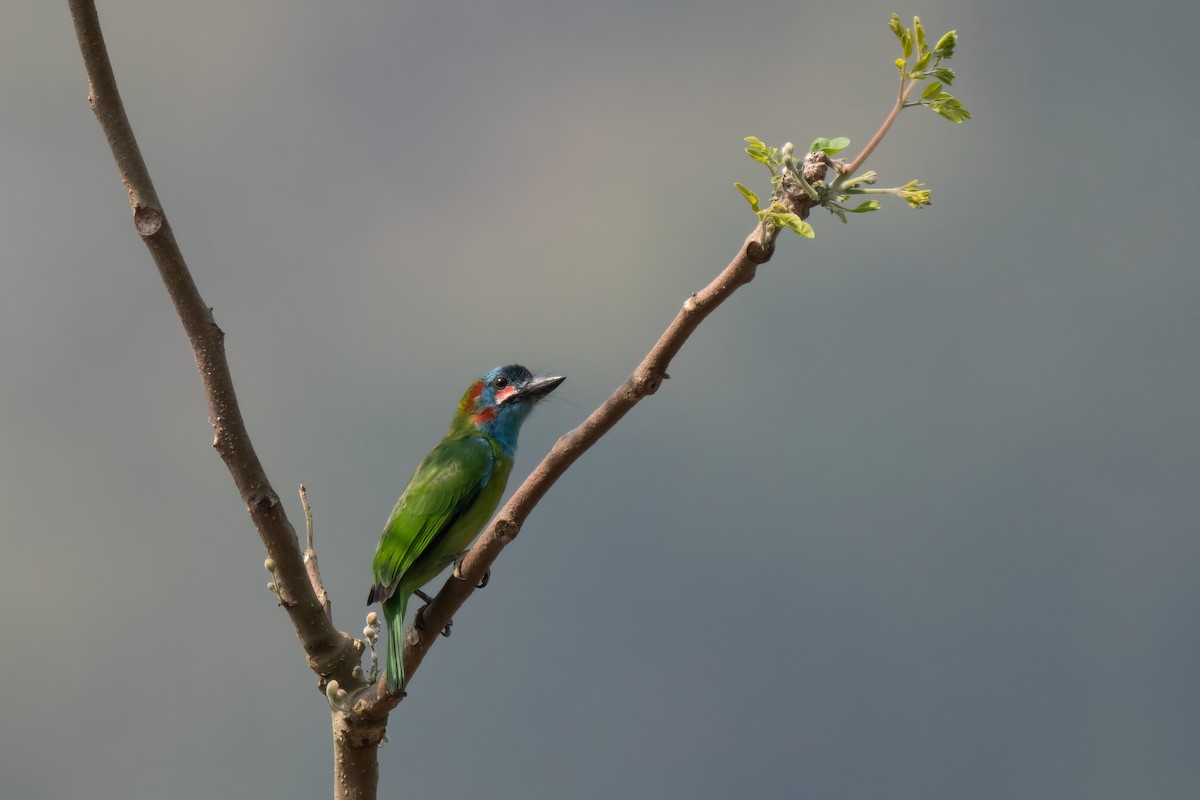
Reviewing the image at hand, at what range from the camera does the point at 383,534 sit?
3.44 m

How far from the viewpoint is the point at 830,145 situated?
7.00 ft

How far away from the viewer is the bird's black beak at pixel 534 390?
395 centimetres

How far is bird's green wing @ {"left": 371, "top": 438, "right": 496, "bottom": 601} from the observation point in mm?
3336

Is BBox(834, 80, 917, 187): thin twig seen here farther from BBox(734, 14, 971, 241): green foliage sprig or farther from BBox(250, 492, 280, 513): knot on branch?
BBox(250, 492, 280, 513): knot on branch

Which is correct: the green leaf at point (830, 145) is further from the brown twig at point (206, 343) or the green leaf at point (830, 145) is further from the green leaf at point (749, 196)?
the brown twig at point (206, 343)

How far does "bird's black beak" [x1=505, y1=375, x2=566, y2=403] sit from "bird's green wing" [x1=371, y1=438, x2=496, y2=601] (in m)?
0.30

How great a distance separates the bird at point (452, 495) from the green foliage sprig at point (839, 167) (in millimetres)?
1520

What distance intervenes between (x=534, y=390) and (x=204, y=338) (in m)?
1.62

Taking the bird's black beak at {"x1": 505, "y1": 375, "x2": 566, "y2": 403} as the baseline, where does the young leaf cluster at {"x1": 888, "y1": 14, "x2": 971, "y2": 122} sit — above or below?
below

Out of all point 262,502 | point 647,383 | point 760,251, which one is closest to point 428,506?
point 262,502

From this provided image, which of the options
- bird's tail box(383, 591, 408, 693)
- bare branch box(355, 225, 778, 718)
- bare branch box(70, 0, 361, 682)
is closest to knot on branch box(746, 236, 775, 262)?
bare branch box(355, 225, 778, 718)

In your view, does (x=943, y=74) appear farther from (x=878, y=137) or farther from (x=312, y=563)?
(x=312, y=563)

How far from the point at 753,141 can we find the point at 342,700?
66.9 inches

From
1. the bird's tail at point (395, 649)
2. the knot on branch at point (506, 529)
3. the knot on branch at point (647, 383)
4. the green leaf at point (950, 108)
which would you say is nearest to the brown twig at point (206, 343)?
the bird's tail at point (395, 649)
